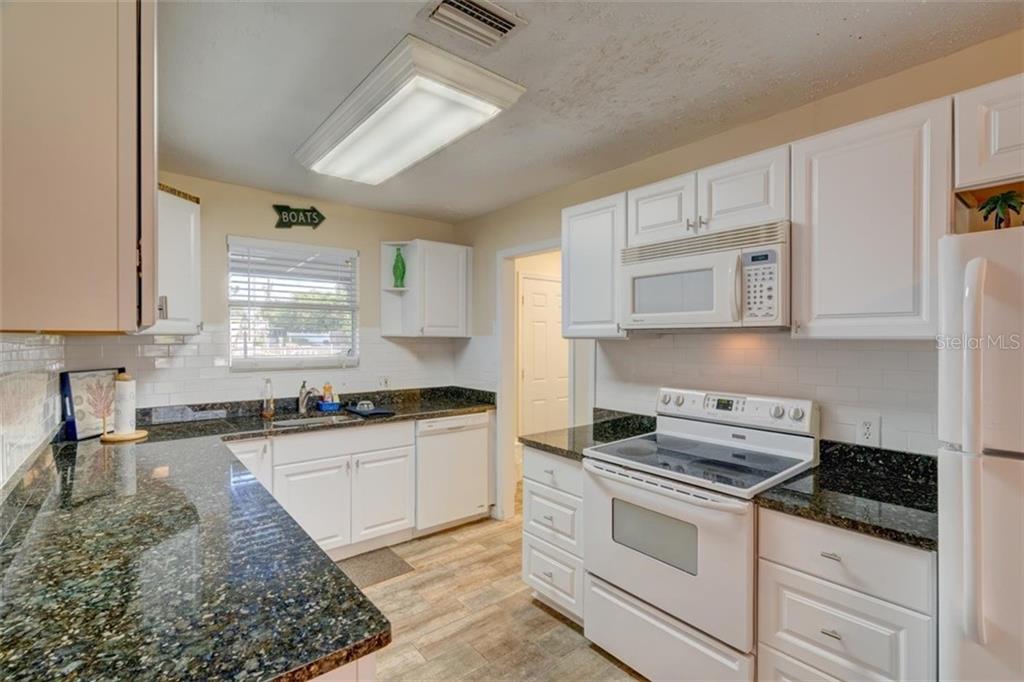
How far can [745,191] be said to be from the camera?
6.63 feet

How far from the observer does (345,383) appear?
3.70 meters

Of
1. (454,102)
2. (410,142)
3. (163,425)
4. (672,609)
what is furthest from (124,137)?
(163,425)

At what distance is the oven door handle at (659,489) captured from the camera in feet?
5.52

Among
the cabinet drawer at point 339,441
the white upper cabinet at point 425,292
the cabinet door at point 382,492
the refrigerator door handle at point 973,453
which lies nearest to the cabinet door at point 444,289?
the white upper cabinet at point 425,292

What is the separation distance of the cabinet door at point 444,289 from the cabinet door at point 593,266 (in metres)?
1.41

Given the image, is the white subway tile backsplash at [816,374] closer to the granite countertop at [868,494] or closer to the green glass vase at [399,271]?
the granite countertop at [868,494]

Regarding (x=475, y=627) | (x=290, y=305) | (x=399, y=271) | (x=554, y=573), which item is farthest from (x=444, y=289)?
(x=475, y=627)

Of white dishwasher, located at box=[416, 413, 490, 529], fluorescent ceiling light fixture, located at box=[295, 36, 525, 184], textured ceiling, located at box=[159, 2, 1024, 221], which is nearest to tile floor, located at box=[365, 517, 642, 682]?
white dishwasher, located at box=[416, 413, 490, 529]

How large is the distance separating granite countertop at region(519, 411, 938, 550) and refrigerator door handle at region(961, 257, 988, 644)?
0.39ft

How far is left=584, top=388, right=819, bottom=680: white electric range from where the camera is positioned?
5.62 feet

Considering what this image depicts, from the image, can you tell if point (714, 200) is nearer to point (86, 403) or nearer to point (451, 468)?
point (451, 468)

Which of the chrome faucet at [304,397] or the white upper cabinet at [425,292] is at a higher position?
the white upper cabinet at [425,292]

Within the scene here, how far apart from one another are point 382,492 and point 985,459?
2.99 metres

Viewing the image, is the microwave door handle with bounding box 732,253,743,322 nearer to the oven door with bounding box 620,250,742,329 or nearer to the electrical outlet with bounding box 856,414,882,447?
the oven door with bounding box 620,250,742,329
